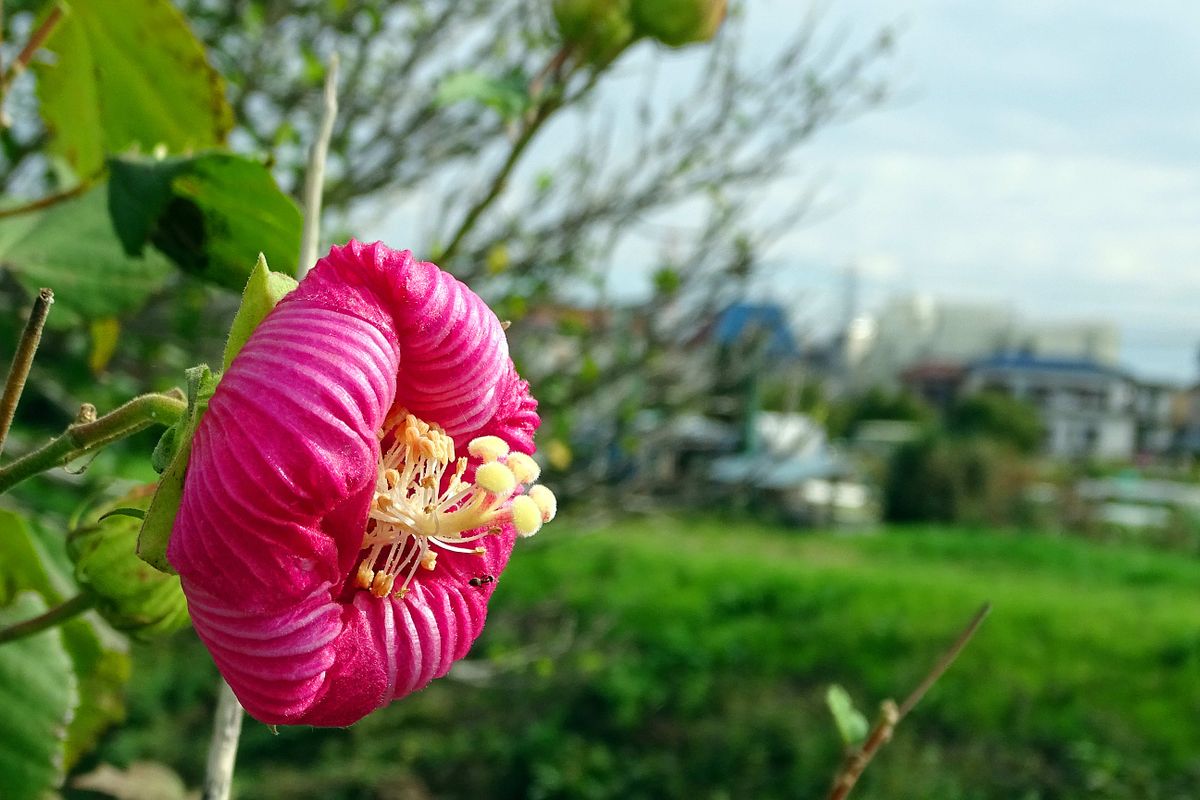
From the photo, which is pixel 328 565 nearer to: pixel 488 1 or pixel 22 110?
pixel 22 110

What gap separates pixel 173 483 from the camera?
28 centimetres

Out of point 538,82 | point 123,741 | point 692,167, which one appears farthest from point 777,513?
point 538,82

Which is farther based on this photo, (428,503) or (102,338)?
(102,338)

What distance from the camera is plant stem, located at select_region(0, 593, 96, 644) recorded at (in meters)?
0.45

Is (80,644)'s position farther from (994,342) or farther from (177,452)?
(994,342)

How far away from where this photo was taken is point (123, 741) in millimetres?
3301

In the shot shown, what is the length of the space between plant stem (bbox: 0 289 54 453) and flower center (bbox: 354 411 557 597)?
0.09 metres

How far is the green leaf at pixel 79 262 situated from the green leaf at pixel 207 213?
0.12 m

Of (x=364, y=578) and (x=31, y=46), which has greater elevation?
(x=31, y=46)

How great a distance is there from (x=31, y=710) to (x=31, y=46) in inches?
13.7

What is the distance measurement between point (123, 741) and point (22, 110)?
2.24m

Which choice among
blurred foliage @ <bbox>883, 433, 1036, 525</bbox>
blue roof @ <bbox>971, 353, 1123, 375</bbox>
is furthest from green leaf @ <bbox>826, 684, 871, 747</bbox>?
blue roof @ <bbox>971, 353, 1123, 375</bbox>

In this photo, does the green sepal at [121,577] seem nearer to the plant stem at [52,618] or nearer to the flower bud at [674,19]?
the plant stem at [52,618]

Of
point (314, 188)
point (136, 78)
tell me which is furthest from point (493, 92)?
point (314, 188)
